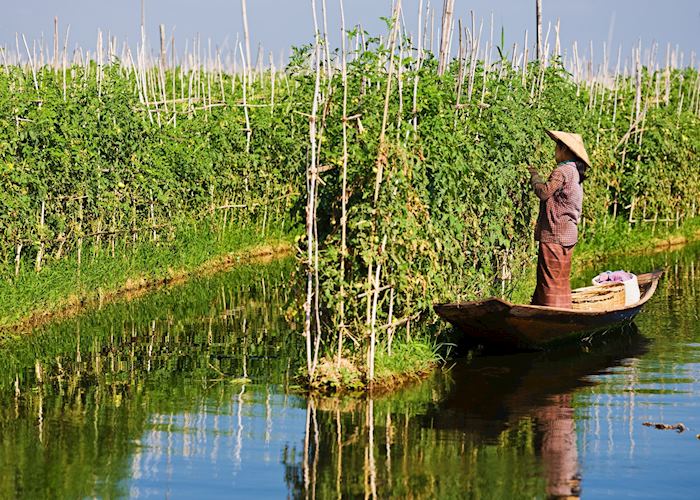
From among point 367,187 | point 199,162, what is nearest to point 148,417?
point 367,187

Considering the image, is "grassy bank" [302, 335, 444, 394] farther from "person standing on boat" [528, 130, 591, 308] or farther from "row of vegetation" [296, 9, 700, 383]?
"person standing on boat" [528, 130, 591, 308]

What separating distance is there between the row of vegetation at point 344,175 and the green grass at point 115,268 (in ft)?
0.15

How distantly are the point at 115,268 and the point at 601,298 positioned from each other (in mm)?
6049

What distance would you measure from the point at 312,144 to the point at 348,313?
1.44 metres

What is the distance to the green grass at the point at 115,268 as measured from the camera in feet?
44.5

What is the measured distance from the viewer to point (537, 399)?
10.3 meters

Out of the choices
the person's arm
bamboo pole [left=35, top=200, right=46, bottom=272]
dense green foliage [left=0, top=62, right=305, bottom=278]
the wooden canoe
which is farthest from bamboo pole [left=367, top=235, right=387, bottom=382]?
bamboo pole [left=35, top=200, right=46, bottom=272]

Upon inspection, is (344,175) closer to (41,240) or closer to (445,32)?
(445,32)

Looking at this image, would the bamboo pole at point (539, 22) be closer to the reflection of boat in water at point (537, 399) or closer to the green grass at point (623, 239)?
the green grass at point (623, 239)

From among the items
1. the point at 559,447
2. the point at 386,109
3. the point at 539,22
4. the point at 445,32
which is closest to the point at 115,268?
the point at 445,32

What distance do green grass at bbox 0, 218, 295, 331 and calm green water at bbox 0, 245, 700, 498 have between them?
512 mm

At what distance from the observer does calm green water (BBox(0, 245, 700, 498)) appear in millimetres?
7743

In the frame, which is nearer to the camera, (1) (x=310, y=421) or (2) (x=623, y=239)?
(1) (x=310, y=421)

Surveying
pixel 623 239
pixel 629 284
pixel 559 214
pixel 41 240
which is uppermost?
pixel 623 239
